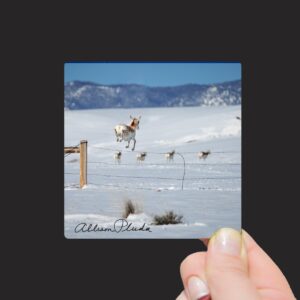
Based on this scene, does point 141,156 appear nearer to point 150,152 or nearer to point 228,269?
point 150,152

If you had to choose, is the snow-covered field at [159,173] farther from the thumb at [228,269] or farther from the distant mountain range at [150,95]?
A: the thumb at [228,269]

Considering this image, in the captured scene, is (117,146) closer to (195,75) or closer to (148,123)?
(148,123)

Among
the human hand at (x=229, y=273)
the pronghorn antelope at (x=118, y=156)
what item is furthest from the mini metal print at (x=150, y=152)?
the human hand at (x=229, y=273)

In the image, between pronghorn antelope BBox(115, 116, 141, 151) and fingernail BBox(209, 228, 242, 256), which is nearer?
fingernail BBox(209, 228, 242, 256)
